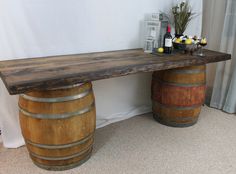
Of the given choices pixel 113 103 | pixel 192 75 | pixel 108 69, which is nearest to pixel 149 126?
pixel 113 103

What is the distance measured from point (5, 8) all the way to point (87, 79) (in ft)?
2.69

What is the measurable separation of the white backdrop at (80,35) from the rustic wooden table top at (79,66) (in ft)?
0.37

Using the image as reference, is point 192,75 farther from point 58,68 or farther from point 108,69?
point 58,68

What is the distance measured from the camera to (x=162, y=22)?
7.36ft

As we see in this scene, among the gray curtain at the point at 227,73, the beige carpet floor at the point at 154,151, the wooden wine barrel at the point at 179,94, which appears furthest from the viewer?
the gray curtain at the point at 227,73

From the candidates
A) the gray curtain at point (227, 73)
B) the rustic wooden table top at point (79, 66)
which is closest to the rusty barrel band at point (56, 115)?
the rustic wooden table top at point (79, 66)

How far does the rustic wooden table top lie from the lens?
1354 millimetres

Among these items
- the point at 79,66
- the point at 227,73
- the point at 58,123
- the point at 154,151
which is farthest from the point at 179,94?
the point at 58,123

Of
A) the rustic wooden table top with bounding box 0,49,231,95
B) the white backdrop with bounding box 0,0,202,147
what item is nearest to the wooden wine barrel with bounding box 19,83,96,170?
the rustic wooden table top with bounding box 0,49,231,95

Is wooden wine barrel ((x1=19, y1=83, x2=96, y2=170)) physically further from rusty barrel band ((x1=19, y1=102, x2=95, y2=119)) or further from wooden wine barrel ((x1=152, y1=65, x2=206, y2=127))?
wooden wine barrel ((x1=152, y1=65, x2=206, y2=127))

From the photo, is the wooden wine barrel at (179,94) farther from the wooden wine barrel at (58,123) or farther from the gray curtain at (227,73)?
the wooden wine barrel at (58,123)

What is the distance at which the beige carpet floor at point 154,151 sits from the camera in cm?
176

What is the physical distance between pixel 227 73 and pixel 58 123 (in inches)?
76.8

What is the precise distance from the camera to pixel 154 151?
1.98m
